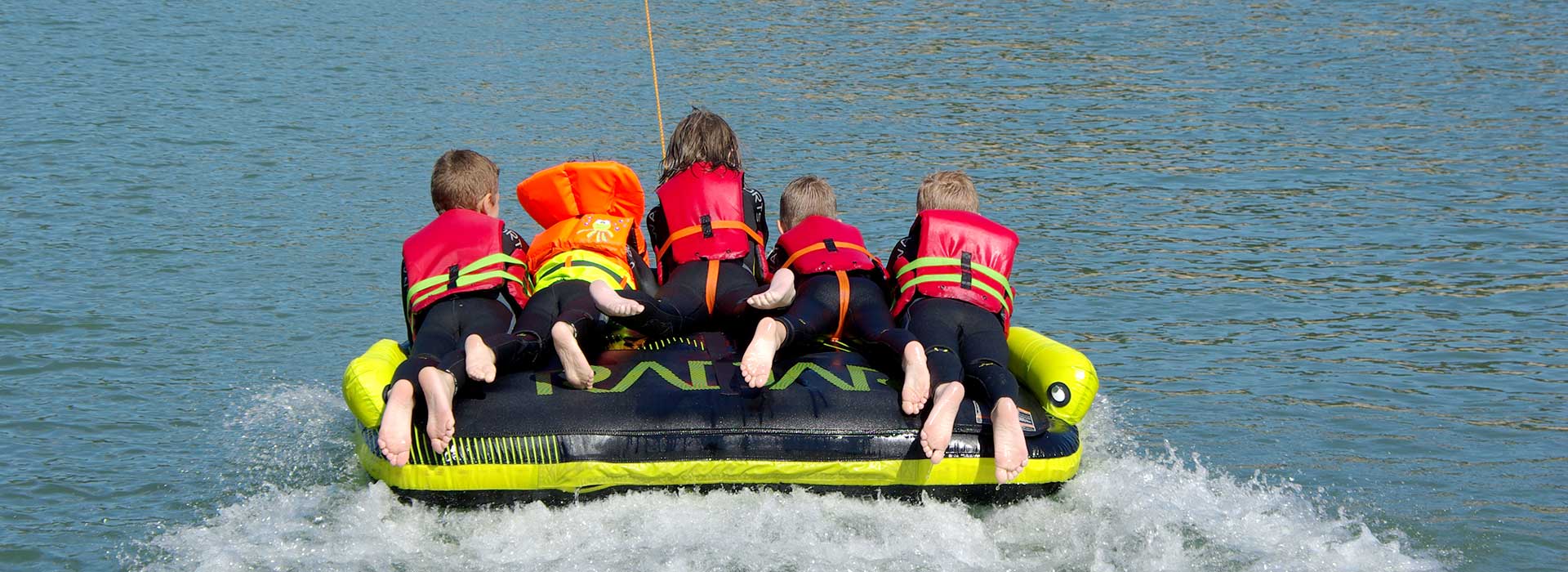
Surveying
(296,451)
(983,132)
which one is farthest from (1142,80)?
(296,451)

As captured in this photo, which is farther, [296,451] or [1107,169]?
[1107,169]

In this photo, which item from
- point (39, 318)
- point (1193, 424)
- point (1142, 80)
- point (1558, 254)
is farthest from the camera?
point (1142, 80)

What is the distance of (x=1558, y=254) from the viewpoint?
32.3ft

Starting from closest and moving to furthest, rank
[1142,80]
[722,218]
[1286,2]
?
[722,218] → [1142,80] → [1286,2]

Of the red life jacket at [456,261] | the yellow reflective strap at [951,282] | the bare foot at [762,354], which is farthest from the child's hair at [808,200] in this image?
the red life jacket at [456,261]

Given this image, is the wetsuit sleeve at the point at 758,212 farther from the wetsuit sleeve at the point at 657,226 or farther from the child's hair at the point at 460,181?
the child's hair at the point at 460,181

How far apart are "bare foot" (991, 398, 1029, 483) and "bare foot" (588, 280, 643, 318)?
141cm

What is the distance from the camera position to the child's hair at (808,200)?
6.35 m

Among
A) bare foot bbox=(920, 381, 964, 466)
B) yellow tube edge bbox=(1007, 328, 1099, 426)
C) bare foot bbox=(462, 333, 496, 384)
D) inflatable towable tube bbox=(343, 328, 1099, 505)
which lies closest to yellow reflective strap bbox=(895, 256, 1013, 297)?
yellow tube edge bbox=(1007, 328, 1099, 426)

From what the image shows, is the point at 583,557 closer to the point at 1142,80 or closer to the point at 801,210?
the point at 801,210

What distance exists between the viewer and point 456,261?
19.4 feet

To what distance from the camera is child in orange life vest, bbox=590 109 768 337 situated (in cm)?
596

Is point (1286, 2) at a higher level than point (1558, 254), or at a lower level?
higher

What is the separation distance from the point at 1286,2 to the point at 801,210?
54.3 feet
